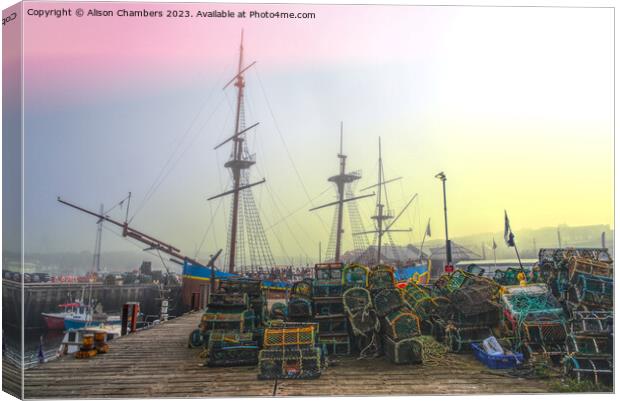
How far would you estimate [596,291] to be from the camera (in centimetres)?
805

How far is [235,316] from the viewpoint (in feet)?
28.5

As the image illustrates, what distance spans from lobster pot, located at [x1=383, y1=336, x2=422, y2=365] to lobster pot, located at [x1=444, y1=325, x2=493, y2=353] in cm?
101

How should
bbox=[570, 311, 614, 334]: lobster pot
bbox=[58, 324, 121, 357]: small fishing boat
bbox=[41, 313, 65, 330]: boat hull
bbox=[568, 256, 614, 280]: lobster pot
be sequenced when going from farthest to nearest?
bbox=[41, 313, 65, 330]: boat hull → bbox=[58, 324, 121, 357]: small fishing boat → bbox=[568, 256, 614, 280]: lobster pot → bbox=[570, 311, 614, 334]: lobster pot

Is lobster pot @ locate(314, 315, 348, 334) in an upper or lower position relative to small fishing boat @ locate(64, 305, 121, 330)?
upper

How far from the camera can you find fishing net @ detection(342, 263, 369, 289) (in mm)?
8736

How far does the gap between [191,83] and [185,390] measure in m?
5.87

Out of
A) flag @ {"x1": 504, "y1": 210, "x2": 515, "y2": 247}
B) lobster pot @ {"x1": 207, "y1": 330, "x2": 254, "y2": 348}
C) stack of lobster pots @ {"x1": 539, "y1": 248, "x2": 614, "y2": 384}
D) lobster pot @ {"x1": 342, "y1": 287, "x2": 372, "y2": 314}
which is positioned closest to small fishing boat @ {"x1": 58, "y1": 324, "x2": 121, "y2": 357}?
lobster pot @ {"x1": 207, "y1": 330, "x2": 254, "y2": 348}

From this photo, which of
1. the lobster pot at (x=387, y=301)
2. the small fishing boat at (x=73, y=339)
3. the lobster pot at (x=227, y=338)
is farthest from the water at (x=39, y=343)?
the lobster pot at (x=387, y=301)

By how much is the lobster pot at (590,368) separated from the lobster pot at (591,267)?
159 cm

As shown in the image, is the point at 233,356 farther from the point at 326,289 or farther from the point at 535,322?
the point at 535,322

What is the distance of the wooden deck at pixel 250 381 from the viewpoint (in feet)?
23.5

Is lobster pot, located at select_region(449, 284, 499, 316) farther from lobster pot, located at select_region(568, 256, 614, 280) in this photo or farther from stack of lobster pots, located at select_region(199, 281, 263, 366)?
stack of lobster pots, located at select_region(199, 281, 263, 366)

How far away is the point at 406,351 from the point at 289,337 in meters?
2.19

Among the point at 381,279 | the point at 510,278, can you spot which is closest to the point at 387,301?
the point at 381,279
